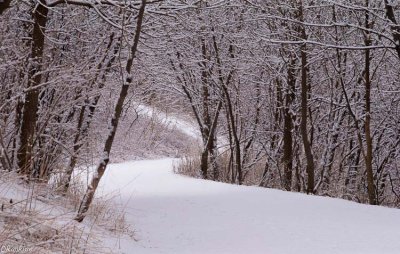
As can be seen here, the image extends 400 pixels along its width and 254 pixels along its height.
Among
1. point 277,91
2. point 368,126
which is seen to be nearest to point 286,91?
point 277,91

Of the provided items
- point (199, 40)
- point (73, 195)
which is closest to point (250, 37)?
point (199, 40)

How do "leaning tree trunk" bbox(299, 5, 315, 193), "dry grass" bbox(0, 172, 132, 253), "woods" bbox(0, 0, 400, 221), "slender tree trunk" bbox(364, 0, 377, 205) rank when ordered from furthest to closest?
"woods" bbox(0, 0, 400, 221) < "leaning tree trunk" bbox(299, 5, 315, 193) < "slender tree trunk" bbox(364, 0, 377, 205) < "dry grass" bbox(0, 172, 132, 253)

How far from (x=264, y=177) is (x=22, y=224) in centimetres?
909

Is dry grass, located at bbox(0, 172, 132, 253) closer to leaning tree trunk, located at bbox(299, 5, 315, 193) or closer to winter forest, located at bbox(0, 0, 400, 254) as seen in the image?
winter forest, located at bbox(0, 0, 400, 254)

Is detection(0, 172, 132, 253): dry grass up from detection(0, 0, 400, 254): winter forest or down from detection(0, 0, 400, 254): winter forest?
down

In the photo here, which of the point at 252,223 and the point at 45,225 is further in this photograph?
the point at 252,223

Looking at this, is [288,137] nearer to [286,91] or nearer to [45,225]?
[286,91]

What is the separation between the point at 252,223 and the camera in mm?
5621

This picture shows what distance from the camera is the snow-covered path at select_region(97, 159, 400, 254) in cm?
462

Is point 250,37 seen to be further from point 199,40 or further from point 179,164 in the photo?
point 179,164

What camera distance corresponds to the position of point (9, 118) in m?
7.27

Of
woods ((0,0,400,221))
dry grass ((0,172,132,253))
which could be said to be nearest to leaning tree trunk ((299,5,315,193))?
woods ((0,0,400,221))

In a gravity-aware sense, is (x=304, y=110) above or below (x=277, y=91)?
below

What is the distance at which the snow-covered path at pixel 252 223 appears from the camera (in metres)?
4.62
